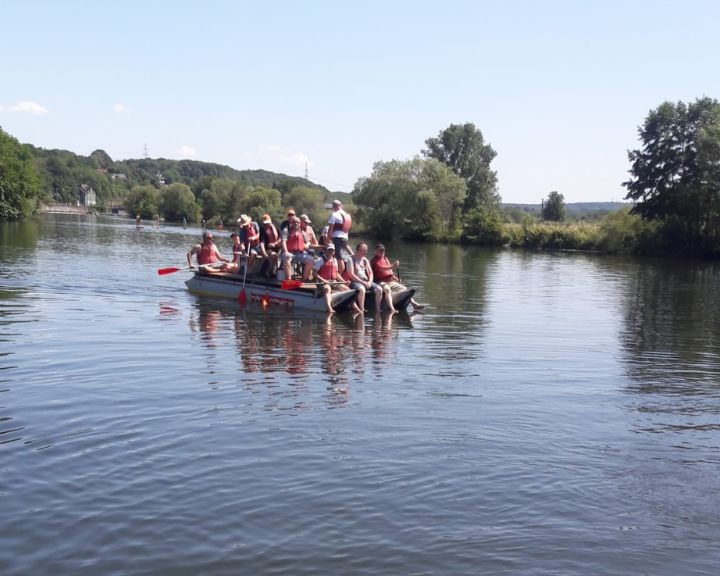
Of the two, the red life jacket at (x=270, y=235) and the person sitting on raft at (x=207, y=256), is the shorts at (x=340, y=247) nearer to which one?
the red life jacket at (x=270, y=235)

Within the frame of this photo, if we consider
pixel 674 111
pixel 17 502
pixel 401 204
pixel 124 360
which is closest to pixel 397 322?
pixel 124 360

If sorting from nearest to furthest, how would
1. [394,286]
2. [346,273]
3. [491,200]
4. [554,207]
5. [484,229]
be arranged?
[346,273] < [394,286] < [484,229] < [491,200] < [554,207]

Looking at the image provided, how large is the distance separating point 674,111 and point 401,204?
28.7 metres

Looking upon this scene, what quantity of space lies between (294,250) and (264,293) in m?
1.37

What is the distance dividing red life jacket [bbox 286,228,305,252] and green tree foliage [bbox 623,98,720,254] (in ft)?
151

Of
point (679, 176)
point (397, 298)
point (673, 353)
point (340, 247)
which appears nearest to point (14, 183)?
point (679, 176)

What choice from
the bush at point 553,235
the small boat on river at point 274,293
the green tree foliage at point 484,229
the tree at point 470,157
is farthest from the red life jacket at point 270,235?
the tree at point 470,157

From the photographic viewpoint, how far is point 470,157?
93250 mm

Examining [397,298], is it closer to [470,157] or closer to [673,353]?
[673,353]

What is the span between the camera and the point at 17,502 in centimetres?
677

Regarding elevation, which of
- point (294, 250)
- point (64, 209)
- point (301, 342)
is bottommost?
point (301, 342)

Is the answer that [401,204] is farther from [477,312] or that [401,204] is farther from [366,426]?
[366,426]

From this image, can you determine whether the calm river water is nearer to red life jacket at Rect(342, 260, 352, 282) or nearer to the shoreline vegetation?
red life jacket at Rect(342, 260, 352, 282)

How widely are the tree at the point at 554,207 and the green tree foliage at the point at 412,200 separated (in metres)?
30.5
